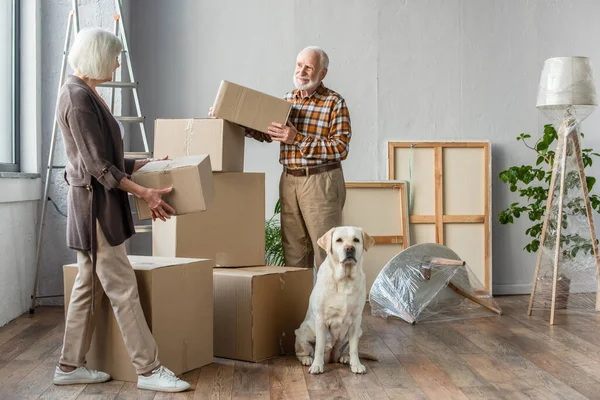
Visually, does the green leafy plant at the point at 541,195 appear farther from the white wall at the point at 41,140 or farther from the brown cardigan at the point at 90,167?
the white wall at the point at 41,140

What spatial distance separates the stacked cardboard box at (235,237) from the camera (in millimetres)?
3258

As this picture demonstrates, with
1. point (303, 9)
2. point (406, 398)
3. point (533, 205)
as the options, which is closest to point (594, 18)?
point (533, 205)

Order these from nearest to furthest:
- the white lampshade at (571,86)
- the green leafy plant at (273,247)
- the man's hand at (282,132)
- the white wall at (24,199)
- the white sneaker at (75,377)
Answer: the white sneaker at (75,377) → the man's hand at (282,132) → the white wall at (24,199) → the white lampshade at (571,86) → the green leafy plant at (273,247)

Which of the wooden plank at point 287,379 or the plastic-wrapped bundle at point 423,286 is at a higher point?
the plastic-wrapped bundle at point 423,286

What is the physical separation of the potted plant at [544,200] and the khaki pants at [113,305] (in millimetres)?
2775

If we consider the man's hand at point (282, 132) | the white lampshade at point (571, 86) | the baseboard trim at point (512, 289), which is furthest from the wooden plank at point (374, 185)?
the man's hand at point (282, 132)

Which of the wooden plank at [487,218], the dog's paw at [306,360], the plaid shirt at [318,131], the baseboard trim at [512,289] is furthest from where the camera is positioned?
the baseboard trim at [512,289]

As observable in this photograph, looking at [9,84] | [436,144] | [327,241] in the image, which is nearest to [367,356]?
[327,241]

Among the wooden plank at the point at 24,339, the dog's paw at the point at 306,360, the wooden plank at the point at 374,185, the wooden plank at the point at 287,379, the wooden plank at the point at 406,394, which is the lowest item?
the wooden plank at the point at 406,394

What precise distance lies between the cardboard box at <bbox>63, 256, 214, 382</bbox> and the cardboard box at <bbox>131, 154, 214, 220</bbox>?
28 centimetres

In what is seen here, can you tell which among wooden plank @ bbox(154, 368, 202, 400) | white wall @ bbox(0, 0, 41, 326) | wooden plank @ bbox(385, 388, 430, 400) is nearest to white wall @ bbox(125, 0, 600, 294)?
white wall @ bbox(0, 0, 41, 326)

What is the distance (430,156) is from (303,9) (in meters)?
1.43

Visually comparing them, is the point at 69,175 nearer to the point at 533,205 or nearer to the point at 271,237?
the point at 271,237

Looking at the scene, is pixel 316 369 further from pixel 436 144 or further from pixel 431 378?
pixel 436 144
